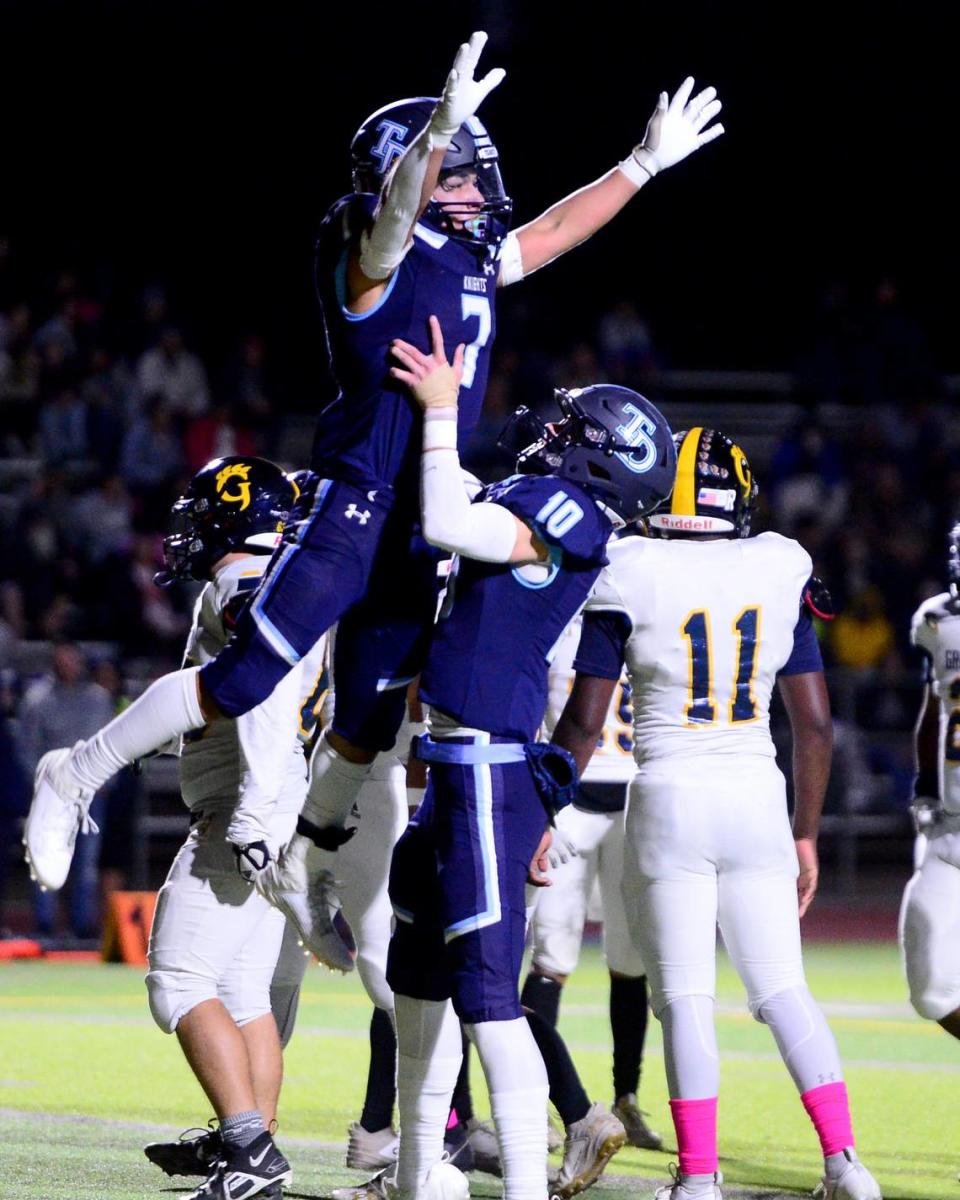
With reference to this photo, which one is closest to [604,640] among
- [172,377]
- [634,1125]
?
[634,1125]

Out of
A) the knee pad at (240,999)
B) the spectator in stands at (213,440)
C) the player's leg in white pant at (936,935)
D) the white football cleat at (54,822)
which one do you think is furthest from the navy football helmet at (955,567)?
the spectator in stands at (213,440)

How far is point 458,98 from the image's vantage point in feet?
13.6

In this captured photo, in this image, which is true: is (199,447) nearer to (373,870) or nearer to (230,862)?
(373,870)

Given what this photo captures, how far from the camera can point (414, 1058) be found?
4.40 metres

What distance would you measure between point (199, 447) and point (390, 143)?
10.8m

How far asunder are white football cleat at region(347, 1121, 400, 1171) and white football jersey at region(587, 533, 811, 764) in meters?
1.52

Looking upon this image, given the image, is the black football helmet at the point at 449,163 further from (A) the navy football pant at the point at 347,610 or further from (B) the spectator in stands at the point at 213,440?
(B) the spectator in stands at the point at 213,440

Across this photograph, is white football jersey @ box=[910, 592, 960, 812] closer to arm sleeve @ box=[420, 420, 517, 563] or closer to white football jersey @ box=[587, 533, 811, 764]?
white football jersey @ box=[587, 533, 811, 764]

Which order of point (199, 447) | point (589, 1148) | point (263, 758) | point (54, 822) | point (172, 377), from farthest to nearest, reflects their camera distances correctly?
point (172, 377), point (199, 447), point (589, 1148), point (263, 758), point (54, 822)

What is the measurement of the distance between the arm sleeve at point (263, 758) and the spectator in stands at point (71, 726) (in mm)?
7457

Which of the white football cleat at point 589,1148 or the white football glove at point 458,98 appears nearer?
the white football glove at point 458,98

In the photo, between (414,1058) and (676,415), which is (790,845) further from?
(676,415)

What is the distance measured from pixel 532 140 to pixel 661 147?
14.9 metres

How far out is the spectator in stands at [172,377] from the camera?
51.5 ft
